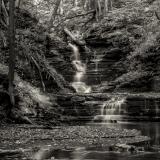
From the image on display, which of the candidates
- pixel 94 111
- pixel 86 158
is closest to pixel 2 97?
pixel 94 111

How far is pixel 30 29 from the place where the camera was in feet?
97.9

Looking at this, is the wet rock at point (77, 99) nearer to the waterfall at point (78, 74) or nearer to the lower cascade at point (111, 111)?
the lower cascade at point (111, 111)

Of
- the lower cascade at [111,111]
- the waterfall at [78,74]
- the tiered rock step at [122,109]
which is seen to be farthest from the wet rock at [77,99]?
the waterfall at [78,74]

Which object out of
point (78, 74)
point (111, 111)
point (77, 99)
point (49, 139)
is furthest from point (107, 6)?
point (49, 139)

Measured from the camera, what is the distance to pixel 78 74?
29.6 meters

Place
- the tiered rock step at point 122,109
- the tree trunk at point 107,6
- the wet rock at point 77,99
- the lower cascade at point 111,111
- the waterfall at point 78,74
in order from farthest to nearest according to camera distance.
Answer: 1. the tree trunk at point 107,6
2. the waterfall at point 78,74
3. the wet rock at point 77,99
4. the lower cascade at point 111,111
5. the tiered rock step at point 122,109

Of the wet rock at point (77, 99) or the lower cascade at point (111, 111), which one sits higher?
the wet rock at point (77, 99)

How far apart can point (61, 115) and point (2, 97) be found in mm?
3862

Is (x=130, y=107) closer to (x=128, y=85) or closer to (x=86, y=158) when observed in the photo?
(x=128, y=85)

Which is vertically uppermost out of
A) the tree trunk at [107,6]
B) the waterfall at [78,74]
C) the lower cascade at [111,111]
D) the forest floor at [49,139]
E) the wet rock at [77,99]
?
the tree trunk at [107,6]

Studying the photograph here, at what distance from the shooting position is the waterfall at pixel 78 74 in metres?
28.3

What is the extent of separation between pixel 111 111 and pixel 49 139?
29.7ft

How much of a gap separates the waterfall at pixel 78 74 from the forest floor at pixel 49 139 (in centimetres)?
1145

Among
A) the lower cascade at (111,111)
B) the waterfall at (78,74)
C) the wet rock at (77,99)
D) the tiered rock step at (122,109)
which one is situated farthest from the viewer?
the waterfall at (78,74)
